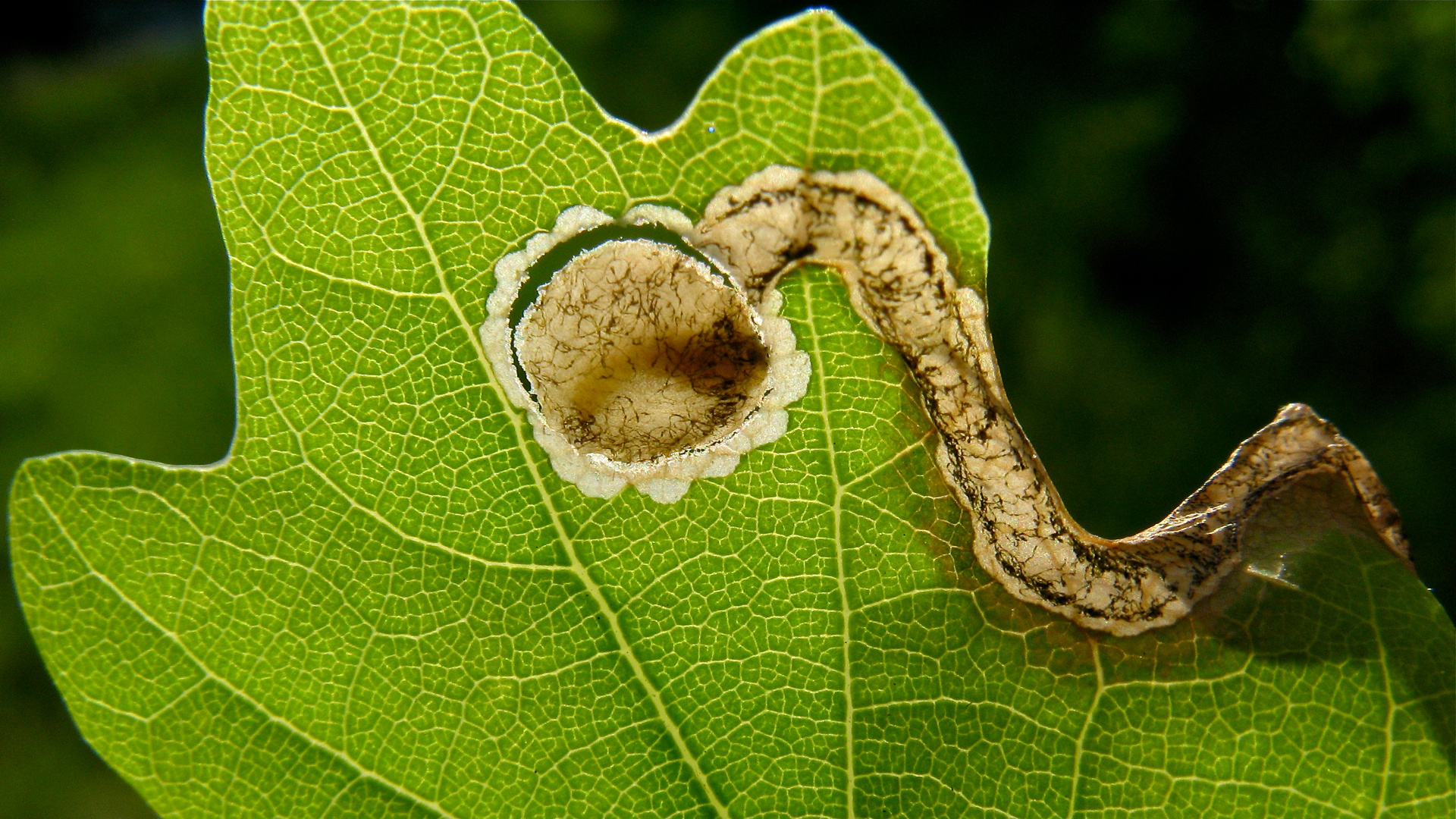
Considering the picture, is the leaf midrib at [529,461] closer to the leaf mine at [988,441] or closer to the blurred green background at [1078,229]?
the leaf mine at [988,441]

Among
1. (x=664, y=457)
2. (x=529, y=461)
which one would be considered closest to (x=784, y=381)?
(x=664, y=457)

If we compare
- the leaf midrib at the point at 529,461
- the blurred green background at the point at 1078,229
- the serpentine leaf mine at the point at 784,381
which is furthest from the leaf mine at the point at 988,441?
the blurred green background at the point at 1078,229

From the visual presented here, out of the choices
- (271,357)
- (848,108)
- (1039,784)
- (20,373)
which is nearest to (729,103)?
(848,108)

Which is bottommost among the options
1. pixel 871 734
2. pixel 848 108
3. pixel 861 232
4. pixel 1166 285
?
pixel 1166 285

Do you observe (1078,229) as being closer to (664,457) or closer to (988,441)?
(988,441)

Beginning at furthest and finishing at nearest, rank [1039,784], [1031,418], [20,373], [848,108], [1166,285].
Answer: [20,373]
[1031,418]
[1166,285]
[1039,784]
[848,108]

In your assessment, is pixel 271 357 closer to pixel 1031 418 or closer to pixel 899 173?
pixel 899 173

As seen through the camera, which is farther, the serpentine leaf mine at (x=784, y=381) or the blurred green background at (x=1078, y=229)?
the blurred green background at (x=1078, y=229)
